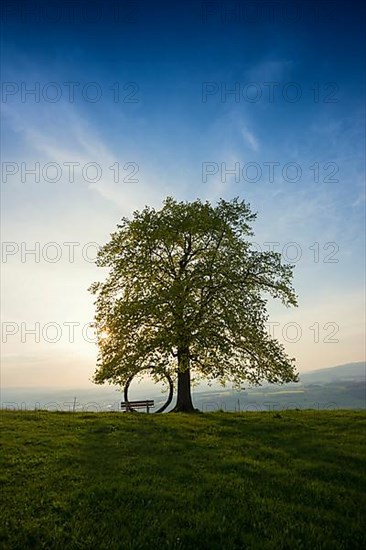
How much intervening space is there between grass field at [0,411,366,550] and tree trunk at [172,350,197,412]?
9.05 metres

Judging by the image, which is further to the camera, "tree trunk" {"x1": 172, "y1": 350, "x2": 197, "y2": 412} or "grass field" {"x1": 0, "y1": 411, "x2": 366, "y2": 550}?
"tree trunk" {"x1": 172, "y1": 350, "x2": 197, "y2": 412}

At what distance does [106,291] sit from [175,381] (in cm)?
945

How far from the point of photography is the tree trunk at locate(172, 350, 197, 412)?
3256 centimetres

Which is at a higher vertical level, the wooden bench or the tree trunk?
the tree trunk

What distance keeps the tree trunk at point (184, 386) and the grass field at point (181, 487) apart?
905 cm

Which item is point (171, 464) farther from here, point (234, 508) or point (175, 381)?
point (175, 381)

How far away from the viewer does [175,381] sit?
114 feet

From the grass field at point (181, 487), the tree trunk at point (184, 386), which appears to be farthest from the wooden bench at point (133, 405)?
the grass field at point (181, 487)

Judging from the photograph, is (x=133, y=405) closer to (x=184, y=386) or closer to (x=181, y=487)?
(x=184, y=386)

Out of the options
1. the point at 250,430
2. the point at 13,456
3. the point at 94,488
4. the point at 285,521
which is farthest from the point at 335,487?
the point at 13,456

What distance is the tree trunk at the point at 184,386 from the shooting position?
32562mm

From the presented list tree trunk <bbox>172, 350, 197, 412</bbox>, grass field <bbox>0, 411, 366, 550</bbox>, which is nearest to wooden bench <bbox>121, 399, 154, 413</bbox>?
tree trunk <bbox>172, 350, 197, 412</bbox>

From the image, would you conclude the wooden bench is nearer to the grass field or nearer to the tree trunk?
the tree trunk

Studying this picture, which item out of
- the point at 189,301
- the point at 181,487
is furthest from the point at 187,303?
the point at 181,487
